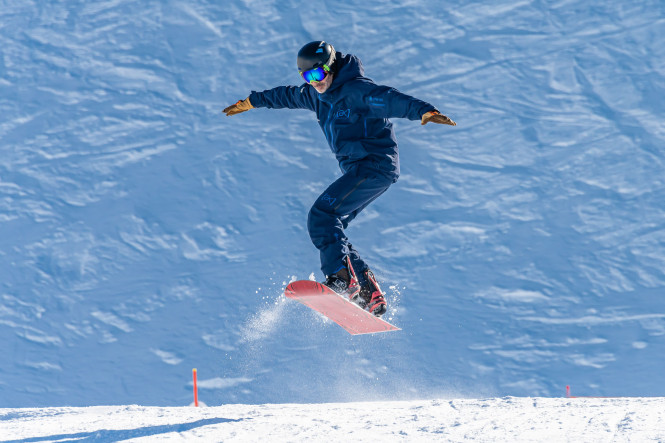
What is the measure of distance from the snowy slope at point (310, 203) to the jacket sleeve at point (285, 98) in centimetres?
745

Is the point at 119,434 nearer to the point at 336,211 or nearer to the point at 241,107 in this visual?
the point at 336,211

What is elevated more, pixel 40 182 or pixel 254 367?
pixel 40 182

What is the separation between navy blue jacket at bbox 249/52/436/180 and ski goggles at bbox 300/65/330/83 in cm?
13

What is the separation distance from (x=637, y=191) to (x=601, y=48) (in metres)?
2.84

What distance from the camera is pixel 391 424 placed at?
4230mm

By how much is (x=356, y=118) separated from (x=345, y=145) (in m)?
0.20

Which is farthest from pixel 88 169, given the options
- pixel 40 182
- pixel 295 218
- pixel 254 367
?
pixel 254 367

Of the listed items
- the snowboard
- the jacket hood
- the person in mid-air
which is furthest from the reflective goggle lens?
the snowboard

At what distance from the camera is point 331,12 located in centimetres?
1375


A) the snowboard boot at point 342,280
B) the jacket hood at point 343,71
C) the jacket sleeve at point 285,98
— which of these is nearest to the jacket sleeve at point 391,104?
the jacket hood at point 343,71

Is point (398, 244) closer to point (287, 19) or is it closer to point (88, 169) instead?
point (287, 19)

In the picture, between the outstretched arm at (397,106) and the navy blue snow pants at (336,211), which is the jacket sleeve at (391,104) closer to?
the outstretched arm at (397,106)

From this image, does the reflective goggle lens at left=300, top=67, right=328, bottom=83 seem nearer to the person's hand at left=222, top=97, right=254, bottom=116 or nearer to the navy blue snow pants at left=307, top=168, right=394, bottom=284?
the navy blue snow pants at left=307, top=168, right=394, bottom=284

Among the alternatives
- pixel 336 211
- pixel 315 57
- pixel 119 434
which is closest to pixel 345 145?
pixel 336 211
